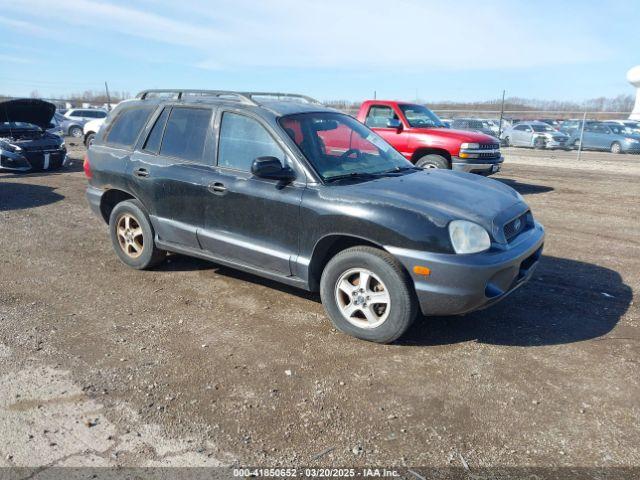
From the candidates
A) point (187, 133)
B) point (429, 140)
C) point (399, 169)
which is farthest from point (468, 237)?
point (429, 140)

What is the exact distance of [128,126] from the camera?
17.9 feet

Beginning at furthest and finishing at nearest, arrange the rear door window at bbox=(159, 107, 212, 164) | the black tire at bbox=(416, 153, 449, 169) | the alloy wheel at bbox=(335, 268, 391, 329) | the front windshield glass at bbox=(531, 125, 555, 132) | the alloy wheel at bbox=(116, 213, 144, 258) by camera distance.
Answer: the front windshield glass at bbox=(531, 125, 555, 132) → the black tire at bbox=(416, 153, 449, 169) → the alloy wheel at bbox=(116, 213, 144, 258) → the rear door window at bbox=(159, 107, 212, 164) → the alloy wheel at bbox=(335, 268, 391, 329)

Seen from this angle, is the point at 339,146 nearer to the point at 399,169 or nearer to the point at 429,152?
the point at 399,169

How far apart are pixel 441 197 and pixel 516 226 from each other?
0.71m

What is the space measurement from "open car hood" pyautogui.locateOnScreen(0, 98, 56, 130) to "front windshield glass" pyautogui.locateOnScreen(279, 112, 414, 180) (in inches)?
397

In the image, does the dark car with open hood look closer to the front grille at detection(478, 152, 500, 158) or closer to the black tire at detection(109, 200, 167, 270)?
the black tire at detection(109, 200, 167, 270)

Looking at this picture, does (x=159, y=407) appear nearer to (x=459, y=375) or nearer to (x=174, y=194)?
(x=459, y=375)

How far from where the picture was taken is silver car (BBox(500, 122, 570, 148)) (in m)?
23.8

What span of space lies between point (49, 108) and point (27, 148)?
1.20 metres

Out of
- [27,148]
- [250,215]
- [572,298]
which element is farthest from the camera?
[27,148]

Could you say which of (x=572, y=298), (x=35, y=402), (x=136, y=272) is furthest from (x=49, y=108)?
(x=572, y=298)

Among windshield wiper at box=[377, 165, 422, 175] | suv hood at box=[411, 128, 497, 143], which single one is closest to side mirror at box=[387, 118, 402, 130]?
suv hood at box=[411, 128, 497, 143]

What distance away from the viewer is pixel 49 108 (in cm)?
1287


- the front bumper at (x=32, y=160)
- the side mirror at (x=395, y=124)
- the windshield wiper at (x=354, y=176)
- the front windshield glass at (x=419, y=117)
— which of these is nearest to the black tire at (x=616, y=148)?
the front windshield glass at (x=419, y=117)
